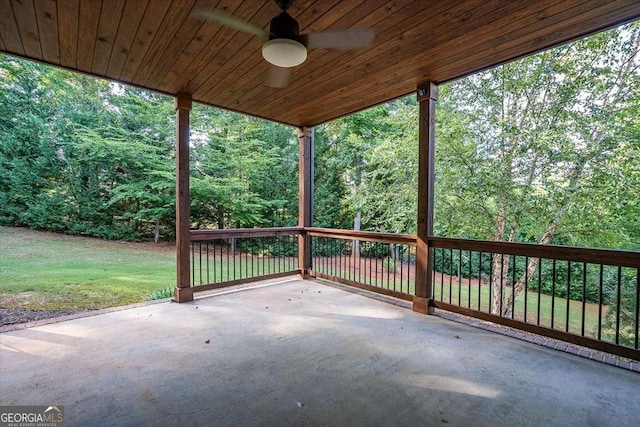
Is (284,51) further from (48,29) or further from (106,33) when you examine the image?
(48,29)

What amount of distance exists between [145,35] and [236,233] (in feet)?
8.58

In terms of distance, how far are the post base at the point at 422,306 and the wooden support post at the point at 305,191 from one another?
86.6 inches

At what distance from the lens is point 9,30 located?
2.30m

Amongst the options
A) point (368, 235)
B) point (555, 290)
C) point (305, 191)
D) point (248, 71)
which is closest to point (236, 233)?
point (305, 191)

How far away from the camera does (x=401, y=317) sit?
11.0 ft

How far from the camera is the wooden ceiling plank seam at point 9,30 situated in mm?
2053

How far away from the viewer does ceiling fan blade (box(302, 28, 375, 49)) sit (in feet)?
6.27

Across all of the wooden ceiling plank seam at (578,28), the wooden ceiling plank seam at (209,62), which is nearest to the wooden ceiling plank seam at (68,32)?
the wooden ceiling plank seam at (209,62)

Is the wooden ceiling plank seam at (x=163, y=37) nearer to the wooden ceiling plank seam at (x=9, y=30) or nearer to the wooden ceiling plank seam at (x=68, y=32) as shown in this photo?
the wooden ceiling plank seam at (x=68, y=32)

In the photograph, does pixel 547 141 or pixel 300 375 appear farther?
pixel 547 141

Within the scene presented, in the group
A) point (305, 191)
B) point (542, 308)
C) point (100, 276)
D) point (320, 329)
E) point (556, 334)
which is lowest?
point (542, 308)

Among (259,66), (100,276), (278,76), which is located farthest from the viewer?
(100,276)

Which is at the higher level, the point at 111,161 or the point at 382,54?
the point at 382,54

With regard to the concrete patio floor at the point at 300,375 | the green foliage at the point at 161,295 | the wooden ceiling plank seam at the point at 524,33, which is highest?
the wooden ceiling plank seam at the point at 524,33
